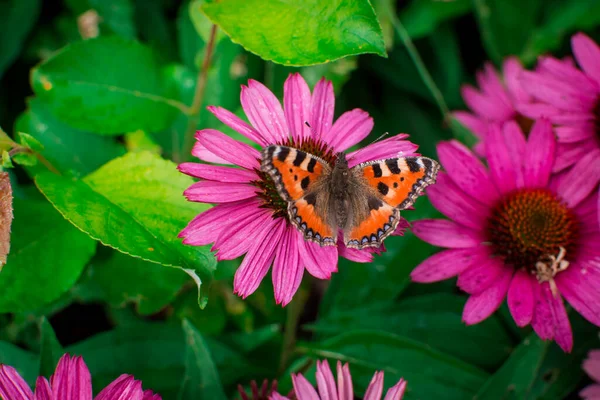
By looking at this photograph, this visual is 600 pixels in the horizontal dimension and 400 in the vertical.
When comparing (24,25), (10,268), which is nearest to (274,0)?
(10,268)

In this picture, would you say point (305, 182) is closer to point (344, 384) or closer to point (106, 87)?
point (344, 384)

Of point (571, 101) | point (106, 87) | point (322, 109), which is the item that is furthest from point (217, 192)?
point (571, 101)

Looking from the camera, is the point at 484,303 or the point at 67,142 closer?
the point at 484,303

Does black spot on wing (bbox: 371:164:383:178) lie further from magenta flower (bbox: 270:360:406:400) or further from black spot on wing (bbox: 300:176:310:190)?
magenta flower (bbox: 270:360:406:400)

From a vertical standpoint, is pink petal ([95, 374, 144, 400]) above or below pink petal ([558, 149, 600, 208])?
below

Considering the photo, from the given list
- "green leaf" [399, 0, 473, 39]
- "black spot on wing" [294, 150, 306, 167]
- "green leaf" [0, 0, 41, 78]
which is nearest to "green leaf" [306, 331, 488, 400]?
"black spot on wing" [294, 150, 306, 167]

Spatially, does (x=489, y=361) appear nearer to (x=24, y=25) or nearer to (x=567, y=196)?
(x=567, y=196)
